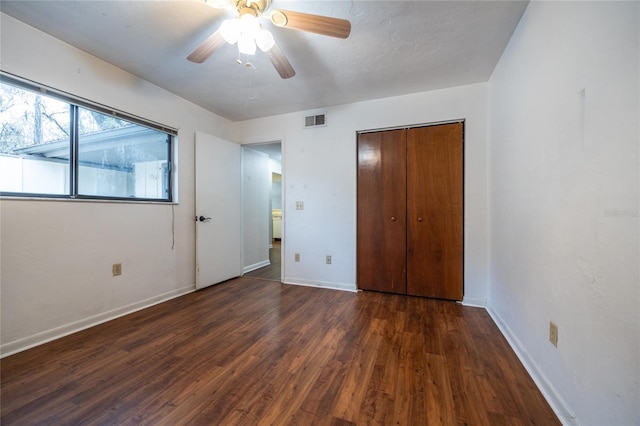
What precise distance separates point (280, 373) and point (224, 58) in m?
2.52

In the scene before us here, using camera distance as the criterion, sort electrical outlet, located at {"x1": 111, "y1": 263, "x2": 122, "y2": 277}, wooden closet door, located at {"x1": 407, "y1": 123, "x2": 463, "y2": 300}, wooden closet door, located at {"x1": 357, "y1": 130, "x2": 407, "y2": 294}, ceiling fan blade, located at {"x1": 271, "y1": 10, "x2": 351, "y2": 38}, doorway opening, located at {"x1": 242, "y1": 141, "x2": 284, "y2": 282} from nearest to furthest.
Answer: ceiling fan blade, located at {"x1": 271, "y1": 10, "x2": 351, "y2": 38}, electrical outlet, located at {"x1": 111, "y1": 263, "x2": 122, "y2": 277}, wooden closet door, located at {"x1": 407, "y1": 123, "x2": 463, "y2": 300}, wooden closet door, located at {"x1": 357, "y1": 130, "x2": 407, "y2": 294}, doorway opening, located at {"x1": 242, "y1": 141, "x2": 284, "y2": 282}

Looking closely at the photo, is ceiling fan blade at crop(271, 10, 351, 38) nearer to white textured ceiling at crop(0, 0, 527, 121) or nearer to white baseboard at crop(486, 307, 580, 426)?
white textured ceiling at crop(0, 0, 527, 121)

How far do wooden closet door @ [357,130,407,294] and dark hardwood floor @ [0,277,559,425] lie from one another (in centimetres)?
64

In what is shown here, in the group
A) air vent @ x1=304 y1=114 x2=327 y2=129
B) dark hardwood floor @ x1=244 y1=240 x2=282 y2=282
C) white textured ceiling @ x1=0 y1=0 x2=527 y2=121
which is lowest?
dark hardwood floor @ x1=244 y1=240 x2=282 y2=282

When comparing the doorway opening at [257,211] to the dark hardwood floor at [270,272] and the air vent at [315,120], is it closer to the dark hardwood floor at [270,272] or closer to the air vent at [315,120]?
the dark hardwood floor at [270,272]

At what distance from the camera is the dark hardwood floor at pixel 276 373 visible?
3.91ft

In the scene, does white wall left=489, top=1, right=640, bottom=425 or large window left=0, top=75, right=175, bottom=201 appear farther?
large window left=0, top=75, right=175, bottom=201

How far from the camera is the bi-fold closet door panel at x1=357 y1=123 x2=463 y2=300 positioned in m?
2.67

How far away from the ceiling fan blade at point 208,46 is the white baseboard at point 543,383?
2.77 metres

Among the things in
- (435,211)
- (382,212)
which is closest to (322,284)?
(382,212)

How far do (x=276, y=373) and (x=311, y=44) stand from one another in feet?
7.91

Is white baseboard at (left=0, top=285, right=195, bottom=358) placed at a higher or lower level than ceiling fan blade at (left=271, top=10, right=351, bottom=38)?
lower

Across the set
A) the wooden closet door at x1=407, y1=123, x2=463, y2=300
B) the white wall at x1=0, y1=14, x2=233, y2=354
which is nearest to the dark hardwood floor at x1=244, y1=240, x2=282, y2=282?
the white wall at x1=0, y1=14, x2=233, y2=354

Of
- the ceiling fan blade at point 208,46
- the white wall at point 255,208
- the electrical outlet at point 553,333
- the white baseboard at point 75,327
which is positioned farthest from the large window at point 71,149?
the electrical outlet at point 553,333
